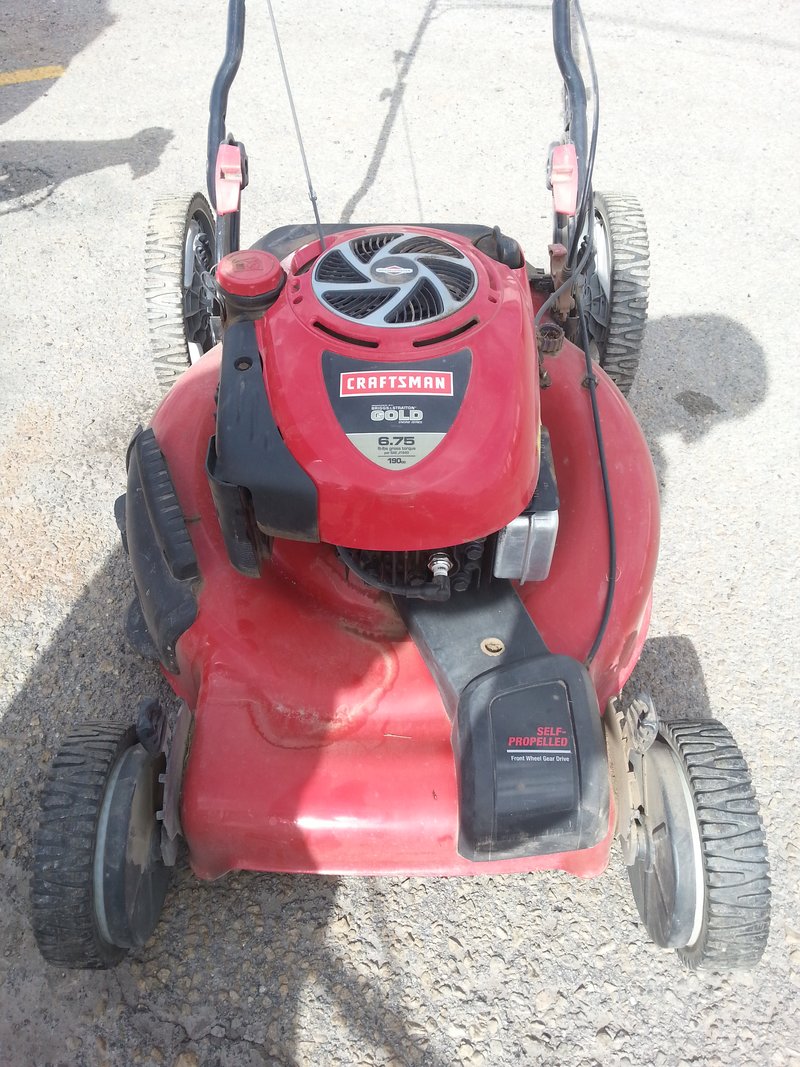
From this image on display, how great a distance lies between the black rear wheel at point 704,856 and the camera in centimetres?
159

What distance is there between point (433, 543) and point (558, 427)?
687mm

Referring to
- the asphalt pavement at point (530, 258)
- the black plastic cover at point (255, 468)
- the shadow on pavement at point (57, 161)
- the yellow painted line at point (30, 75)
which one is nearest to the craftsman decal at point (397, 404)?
the black plastic cover at point (255, 468)

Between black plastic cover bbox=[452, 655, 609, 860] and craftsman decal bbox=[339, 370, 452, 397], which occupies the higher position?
craftsman decal bbox=[339, 370, 452, 397]

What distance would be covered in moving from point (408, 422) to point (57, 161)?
3.65 metres

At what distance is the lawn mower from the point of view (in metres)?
1.50

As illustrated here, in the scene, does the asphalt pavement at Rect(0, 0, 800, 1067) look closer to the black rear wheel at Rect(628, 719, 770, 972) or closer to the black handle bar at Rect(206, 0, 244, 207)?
the black rear wheel at Rect(628, 719, 770, 972)

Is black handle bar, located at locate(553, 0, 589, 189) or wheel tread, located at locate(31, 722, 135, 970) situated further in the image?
black handle bar, located at locate(553, 0, 589, 189)

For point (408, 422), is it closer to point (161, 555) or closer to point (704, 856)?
point (161, 555)

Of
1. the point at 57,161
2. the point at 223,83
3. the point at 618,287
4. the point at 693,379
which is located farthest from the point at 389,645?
the point at 57,161

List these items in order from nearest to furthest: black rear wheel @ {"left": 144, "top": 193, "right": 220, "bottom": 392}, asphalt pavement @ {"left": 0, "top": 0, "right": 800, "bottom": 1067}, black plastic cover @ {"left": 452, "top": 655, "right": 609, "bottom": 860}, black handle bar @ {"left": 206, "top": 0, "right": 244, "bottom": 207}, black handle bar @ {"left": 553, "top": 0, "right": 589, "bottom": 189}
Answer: black plastic cover @ {"left": 452, "top": 655, "right": 609, "bottom": 860} → asphalt pavement @ {"left": 0, "top": 0, "right": 800, "bottom": 1067} → black handle bar @ {"left": 553, "top": 0, "right": 589, "bottom": 189} → black handle bar @ {"left": 206, "top": 0, "right": 244, "bottom": 207} → black rear wheel @ {"left": 144, "top": 193, "right": 220, "bottom": 392}

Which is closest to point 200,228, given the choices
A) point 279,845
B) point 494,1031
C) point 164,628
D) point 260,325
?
point 260,325

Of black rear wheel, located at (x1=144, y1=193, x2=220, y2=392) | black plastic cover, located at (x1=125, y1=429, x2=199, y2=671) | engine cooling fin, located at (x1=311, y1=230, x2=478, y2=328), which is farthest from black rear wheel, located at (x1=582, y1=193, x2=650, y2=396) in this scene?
black plastic cover, located at (x1=125, y1=429, x2=199, y2=671)

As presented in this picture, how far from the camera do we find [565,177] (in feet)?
8.06

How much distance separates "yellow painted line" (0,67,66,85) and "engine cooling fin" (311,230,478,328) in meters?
4.18
